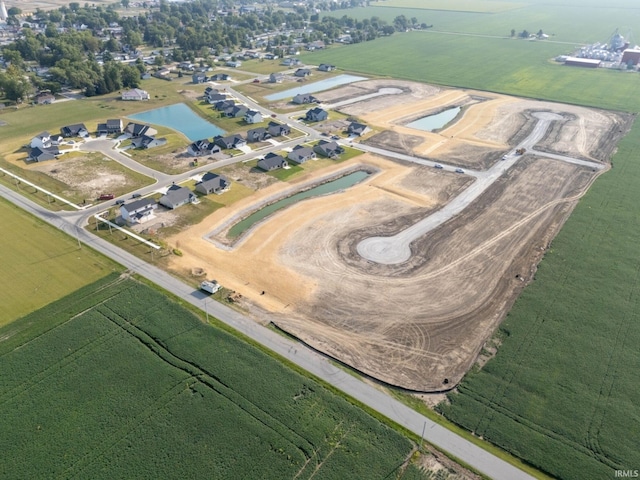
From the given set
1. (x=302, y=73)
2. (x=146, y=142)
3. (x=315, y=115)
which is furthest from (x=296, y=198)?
(x=302, y=73)

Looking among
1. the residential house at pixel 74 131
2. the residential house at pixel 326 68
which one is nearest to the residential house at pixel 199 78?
the residential house at pixel 326 68

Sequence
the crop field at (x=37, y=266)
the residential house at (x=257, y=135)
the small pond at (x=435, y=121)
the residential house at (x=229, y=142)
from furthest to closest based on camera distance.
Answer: the small pond at (x=435, y=121)
the residential house at (x=257, y=135)
the residential house at (x=229, y=142)
the crop field at (x=37, y=266)

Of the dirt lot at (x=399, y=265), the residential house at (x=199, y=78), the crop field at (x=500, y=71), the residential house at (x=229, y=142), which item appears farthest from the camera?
the residential house at (x=199, y=78)

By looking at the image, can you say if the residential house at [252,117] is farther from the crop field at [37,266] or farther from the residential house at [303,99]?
the crop field at [37,266]

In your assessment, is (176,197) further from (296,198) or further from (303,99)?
(303,99)

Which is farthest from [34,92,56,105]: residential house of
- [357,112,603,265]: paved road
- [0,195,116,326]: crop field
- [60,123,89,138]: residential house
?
[357,112,603,265]: paved road

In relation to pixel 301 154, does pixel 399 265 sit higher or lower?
lower
